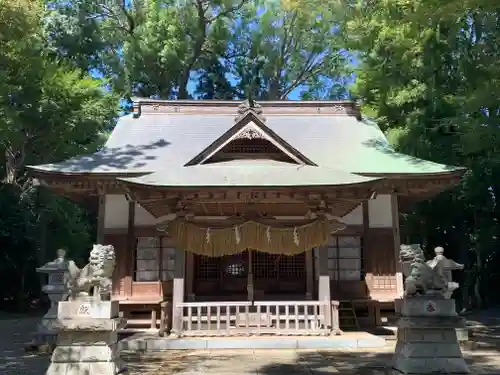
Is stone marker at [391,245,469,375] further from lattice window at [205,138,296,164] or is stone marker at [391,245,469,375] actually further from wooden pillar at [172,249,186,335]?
lattice window at [205,138,296,164]

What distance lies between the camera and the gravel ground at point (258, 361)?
8.61m

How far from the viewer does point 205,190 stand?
39.6 ft

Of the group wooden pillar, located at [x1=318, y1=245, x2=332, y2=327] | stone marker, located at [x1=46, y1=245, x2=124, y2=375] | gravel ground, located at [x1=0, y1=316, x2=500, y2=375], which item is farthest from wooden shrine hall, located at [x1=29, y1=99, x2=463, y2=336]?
stone marker, located at [x1=46, y1=245, x2=124, y2=375]

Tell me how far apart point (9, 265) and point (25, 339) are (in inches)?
429

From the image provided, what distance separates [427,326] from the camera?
7406 millimetres

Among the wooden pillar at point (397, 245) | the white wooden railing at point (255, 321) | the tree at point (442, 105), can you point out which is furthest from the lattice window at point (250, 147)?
the tree at point (442, 105)

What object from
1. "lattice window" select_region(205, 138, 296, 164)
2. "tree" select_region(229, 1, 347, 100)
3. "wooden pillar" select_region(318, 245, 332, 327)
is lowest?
"wooden pillar" select_region(318, 245, 332, 327)

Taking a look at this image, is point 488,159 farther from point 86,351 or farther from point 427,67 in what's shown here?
point 86,351

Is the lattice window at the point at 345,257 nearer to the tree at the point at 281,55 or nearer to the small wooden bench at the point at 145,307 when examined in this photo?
the small wooden bench at the point at 145,307

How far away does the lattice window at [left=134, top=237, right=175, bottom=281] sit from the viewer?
1428 centimetres

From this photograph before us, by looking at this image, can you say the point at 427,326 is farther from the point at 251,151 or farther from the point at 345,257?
the point at 251,151

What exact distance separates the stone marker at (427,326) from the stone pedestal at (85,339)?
4472 millimetres

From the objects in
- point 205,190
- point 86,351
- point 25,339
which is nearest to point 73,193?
point 25,339

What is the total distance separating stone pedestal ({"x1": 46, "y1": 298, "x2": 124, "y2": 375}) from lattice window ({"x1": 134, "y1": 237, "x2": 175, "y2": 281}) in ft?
21.5
